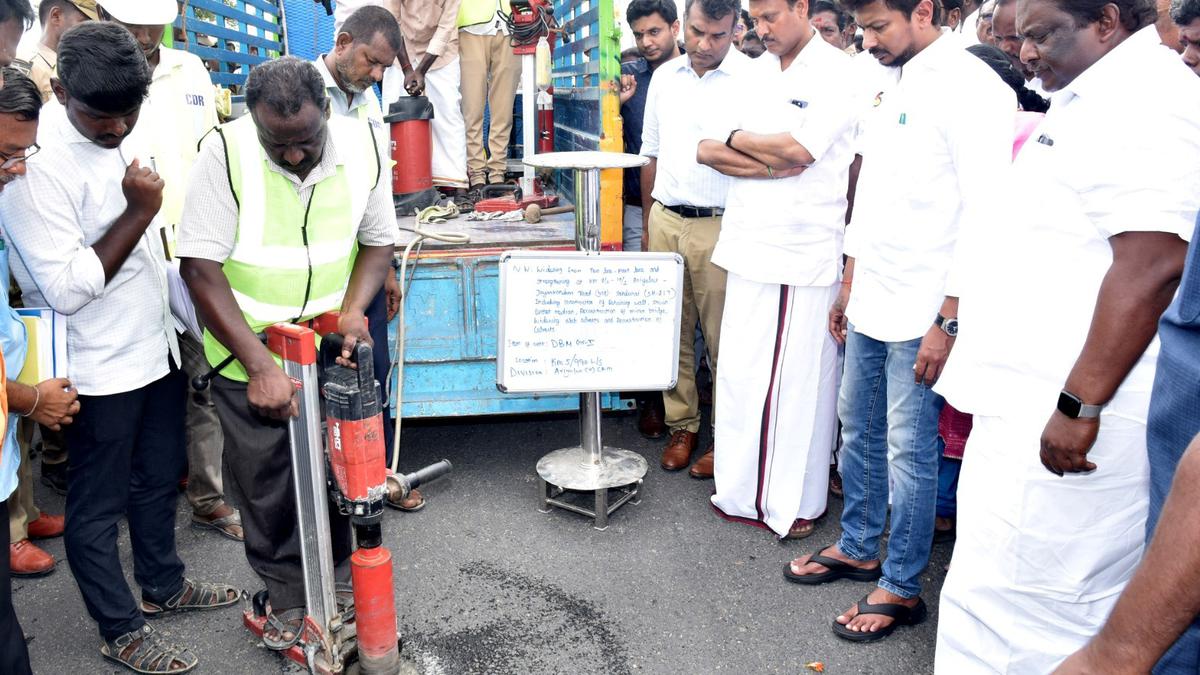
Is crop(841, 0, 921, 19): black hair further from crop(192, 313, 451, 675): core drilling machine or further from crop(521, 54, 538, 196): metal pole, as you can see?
crop(521, 54, 538, 196): metal pole

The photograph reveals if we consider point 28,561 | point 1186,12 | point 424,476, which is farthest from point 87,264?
point 1186,12

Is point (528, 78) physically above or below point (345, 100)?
above

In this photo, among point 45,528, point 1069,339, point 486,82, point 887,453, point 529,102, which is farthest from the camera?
point 486,82

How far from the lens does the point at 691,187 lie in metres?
3.96

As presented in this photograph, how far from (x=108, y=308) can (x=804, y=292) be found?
242 cm

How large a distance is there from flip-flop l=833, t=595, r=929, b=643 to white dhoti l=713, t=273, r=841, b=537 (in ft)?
2.09

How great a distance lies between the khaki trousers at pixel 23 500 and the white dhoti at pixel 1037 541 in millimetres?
3372

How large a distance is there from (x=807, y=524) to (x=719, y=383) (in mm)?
684

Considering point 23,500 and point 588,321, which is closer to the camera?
point 23,500

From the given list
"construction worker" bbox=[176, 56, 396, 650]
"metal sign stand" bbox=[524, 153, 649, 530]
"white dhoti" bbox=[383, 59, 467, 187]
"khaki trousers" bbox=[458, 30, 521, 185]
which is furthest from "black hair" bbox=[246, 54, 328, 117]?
"khaki trousers" bbox=[458, 30, 521, 185]

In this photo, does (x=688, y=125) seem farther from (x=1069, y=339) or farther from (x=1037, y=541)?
(x=1037, y=541)

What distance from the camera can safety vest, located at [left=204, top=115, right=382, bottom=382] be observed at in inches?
96.3

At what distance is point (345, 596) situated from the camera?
304 cm

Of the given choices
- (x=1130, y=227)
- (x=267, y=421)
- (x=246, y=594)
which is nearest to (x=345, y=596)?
(x=246, y=594)
